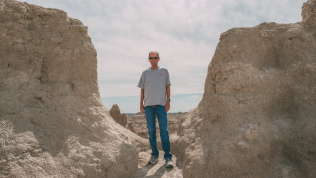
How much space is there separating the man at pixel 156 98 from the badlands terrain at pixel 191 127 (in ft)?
1.34

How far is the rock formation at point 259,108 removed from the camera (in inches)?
109

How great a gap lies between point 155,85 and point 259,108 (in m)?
1.69

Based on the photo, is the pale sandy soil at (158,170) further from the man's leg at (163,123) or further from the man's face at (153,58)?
the man's face at (153,58)

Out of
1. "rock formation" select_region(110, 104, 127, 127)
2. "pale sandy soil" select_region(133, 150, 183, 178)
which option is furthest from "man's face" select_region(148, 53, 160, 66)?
"rock formation" select_region(110, 104, 127, 127)

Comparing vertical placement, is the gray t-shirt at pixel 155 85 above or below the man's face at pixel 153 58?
below

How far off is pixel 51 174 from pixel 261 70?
342 centimetres

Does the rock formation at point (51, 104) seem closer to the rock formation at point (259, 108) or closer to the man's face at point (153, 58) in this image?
the man's face at point (153, 58)

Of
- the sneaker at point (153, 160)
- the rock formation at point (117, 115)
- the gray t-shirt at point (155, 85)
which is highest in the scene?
the gray t-shirt at point (155, 85)

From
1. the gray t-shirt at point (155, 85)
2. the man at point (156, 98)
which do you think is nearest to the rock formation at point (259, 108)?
the man at point (156, 98)

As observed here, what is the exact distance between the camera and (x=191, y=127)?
3.80 m

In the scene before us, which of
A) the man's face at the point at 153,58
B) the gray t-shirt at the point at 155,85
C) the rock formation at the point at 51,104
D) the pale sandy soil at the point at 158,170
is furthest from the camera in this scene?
the man's face at the point at 153,58

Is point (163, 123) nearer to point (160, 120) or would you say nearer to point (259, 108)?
point (160, 120)

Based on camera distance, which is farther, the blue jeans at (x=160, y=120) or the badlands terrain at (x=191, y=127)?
the blue jeans at (x=160, y=120)

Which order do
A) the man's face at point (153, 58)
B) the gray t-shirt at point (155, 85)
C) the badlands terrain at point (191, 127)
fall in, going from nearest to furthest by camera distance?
the badlands terrain at point (191, 127) < the gray t-shirt at point (155, 85) < the man's face at point (153, 58)
